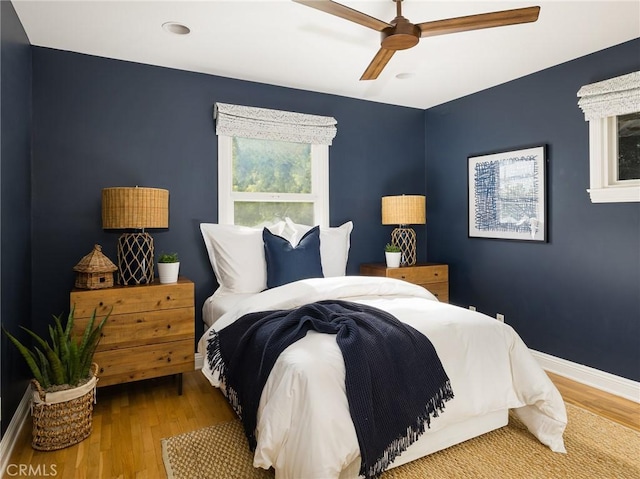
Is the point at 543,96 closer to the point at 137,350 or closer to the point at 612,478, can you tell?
the point at 612,478

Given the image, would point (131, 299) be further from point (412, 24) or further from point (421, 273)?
point (421, 273)

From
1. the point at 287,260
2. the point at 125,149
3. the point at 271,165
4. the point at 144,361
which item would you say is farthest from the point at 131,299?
the point at 271,165

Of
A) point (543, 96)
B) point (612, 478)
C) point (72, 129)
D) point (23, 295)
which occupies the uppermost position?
point (543, 96)

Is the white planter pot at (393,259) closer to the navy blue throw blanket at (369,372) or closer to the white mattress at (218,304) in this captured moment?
the white mattress at (218,304)

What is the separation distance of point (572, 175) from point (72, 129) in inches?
151

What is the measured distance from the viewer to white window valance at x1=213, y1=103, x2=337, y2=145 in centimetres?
345

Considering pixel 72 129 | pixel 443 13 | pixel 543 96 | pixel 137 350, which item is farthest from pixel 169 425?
pixel 543 96

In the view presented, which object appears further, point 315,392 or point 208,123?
point 208,123

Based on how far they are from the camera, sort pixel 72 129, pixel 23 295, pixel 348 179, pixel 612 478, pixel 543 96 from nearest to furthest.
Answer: pixel 612 478 < pixel 23 295 < pixel 72 129 < pixel 543 96 < pixel 348 179

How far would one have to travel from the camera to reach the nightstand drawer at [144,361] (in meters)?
2.58

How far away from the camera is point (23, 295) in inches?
102

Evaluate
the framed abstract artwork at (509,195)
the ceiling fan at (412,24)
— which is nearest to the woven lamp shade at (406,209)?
the framed abstract artwork at (509,195)

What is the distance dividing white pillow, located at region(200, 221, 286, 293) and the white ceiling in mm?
1365

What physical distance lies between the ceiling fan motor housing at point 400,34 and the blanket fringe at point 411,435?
5.94 feet
